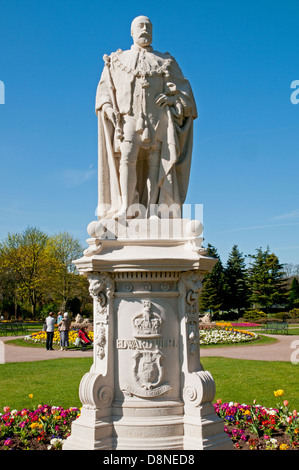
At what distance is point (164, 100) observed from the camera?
18.5 ft

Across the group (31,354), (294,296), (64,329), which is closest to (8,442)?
(31,354)

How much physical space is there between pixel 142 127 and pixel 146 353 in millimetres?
2696

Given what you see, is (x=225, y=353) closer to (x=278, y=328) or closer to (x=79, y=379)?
(x=79, y=379)

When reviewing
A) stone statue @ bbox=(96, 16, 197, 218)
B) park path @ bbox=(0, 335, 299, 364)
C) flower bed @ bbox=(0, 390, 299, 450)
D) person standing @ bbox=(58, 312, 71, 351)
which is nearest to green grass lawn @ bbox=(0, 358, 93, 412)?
flower bed @ bbox=(0, 390, 299, 450)

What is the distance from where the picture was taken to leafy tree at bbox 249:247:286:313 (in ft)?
150

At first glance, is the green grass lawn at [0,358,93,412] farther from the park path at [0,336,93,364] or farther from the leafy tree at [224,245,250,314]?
the leafy tree at [224,245,250,314]

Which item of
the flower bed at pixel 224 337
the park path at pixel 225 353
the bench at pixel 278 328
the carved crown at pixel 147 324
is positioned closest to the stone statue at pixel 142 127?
the carved crown at pixel 147 324

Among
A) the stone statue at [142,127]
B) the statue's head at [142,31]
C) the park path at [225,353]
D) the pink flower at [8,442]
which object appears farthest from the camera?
the park path at [225,353]

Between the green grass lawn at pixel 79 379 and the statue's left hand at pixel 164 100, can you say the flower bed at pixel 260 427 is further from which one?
the statue's left hand at pixel 164 100

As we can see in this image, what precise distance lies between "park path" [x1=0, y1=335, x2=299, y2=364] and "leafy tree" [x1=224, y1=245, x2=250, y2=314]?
2720cm

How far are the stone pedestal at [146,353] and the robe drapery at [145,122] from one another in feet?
2.90

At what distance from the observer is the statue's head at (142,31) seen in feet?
19.1

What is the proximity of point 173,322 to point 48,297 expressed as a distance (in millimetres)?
40213

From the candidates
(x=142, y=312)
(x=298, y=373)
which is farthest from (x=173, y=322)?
(x=298, y=373)
